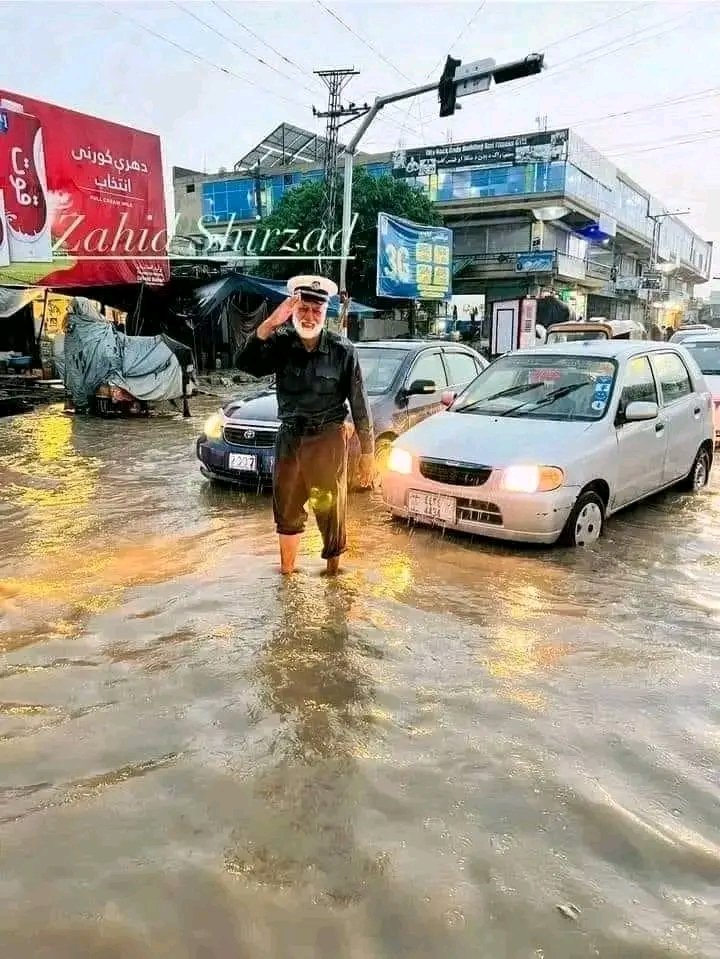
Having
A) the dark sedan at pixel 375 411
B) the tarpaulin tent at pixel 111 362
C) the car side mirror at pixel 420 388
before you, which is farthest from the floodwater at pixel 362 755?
the tarpaulin tent at pixel 111 362

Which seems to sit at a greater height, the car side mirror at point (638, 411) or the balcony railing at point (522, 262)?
Answer: the balcony railing at point (522, 262)

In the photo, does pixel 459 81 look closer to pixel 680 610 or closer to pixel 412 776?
pixel 680 610

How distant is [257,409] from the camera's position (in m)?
7.00

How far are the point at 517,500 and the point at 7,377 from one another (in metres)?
15.6

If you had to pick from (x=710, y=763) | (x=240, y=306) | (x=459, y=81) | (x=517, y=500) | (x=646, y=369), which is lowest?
(x=710, y=763)

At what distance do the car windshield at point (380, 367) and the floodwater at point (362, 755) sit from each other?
8.59 ft

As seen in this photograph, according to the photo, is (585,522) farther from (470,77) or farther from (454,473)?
(470,77)

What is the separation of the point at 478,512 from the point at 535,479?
0.47 metres

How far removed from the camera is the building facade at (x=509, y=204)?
3906cm

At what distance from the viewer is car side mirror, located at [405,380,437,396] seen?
7.26m

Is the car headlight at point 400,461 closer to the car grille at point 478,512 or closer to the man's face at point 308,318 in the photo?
the car grille at point 478,512

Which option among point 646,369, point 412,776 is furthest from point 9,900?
point 646,369

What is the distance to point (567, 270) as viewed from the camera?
41.5 meters

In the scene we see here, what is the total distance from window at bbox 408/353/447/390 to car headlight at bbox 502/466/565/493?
110 inches
